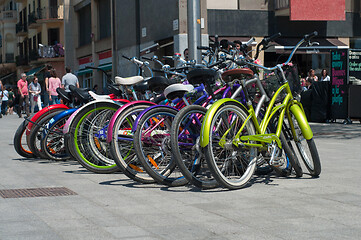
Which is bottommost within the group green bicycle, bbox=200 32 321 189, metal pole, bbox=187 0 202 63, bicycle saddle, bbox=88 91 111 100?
green bicycle, bbox=200 32 321 189

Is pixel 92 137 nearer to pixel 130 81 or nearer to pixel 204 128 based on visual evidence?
pixel 130 81

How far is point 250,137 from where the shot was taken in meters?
6.21

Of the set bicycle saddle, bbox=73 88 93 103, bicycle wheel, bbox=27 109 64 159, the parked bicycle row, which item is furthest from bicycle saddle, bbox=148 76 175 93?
bicycle wheel, bbox=27 109 64 159

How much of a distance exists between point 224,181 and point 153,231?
1.66m

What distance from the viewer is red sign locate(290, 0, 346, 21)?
25375mm

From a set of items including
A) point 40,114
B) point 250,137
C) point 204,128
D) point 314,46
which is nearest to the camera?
point 204,128

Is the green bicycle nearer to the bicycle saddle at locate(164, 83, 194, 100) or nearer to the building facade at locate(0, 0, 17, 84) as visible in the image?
the bicycle saddle at locate(164, 83, 194, 100)

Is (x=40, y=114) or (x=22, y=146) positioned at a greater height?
(x=40, y=114)

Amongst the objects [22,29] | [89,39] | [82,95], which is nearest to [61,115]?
[82,95]

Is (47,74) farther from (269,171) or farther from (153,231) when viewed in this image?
(153,231)

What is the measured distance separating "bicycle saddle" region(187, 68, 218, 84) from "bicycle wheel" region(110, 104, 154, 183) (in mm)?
685

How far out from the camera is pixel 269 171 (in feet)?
23.5

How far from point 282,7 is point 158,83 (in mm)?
18881

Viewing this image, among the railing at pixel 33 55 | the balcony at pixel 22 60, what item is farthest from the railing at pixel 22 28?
the railing at pixel 33 55
